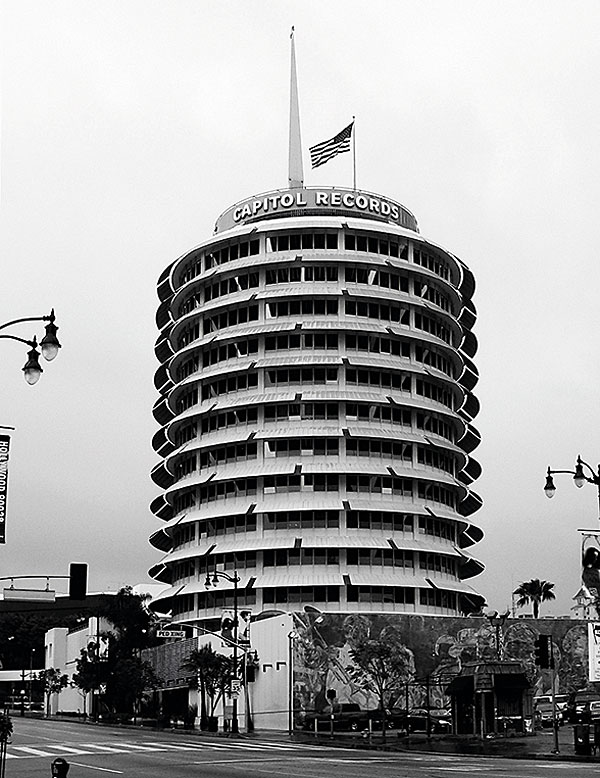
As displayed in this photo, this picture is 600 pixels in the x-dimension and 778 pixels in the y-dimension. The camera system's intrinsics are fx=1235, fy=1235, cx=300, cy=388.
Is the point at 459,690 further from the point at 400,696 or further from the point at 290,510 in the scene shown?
the point at 290,510

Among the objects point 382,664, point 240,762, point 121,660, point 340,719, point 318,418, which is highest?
point 318,418

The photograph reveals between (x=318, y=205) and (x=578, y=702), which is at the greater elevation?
(x=318, y=205)

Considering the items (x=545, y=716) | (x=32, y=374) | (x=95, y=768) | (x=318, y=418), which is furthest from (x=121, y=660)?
(x=32, y=374)

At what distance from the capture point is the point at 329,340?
106812 millimetres

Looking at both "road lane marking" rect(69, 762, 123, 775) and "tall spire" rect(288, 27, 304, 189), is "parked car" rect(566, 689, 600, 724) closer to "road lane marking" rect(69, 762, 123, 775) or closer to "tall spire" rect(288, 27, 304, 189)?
"road lane marking" rect(69, 762, 123, 775)

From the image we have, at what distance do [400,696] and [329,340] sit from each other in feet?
105

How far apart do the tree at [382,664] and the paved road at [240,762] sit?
17.8 m

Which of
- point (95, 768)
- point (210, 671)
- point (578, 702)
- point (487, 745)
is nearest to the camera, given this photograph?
point (95, 768)

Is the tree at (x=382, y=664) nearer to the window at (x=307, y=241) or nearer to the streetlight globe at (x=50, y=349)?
the window at (x=307, y=241)

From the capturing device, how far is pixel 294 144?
392 ft

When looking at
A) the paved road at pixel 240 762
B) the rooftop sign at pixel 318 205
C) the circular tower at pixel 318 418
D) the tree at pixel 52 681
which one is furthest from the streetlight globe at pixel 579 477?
the tree at pixel 52 681

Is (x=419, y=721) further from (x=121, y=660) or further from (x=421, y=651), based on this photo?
(x=121, y=660)

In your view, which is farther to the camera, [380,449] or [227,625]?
[380,449]

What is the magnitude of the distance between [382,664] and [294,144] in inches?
2165
